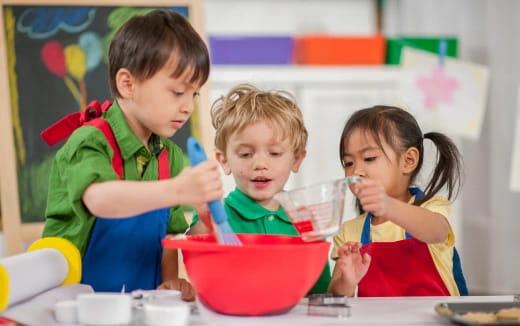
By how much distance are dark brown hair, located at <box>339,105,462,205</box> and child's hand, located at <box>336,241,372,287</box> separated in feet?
0.92

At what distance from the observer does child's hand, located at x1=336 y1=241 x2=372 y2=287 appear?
1213 millimetres

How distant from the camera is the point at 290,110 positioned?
1440mm

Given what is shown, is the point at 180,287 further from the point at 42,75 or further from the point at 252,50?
the point at 252,50

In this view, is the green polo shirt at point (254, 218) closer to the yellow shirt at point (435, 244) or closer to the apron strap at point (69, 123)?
the yellow shirt at point (435, 244)

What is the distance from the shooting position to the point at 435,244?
1420mm

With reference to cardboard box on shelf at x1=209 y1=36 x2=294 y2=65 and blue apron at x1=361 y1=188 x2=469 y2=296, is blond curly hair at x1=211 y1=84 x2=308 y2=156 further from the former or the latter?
cardboard box on shelf at x1=209 y1=36 x2=294 y2=65

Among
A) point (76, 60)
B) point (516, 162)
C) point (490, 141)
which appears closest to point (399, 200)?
point (76, 60)

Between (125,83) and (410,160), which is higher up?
(125,83)

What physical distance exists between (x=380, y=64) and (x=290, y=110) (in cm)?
203

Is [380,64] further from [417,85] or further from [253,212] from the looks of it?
[253,212]

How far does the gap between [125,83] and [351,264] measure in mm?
471

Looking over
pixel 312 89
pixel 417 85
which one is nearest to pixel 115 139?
pixel 312 89

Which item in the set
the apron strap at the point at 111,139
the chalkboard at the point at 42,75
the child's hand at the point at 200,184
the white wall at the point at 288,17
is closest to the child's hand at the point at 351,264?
the child's hand at the point at 200,184

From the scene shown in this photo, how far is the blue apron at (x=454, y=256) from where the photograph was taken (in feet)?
4.77
